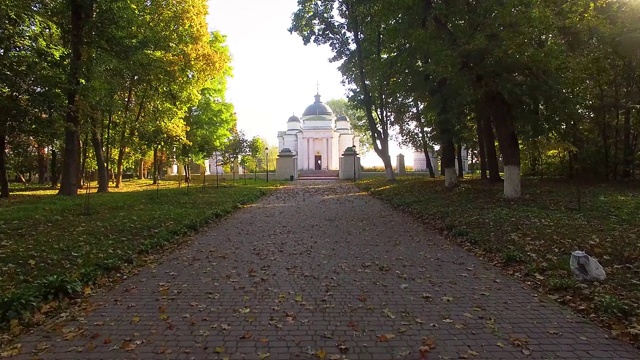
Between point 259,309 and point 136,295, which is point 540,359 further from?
point 136,295

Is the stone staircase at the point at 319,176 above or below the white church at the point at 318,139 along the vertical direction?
below

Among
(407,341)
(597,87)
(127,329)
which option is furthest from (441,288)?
(597,87)

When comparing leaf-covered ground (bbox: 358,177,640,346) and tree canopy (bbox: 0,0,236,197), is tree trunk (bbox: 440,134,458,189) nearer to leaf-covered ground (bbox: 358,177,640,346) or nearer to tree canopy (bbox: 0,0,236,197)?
leaf-covered ground (bbox: 358,177,640,346)

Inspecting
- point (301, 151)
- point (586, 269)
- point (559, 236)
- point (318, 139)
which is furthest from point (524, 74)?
point (301, 151)

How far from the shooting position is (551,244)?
8.23m

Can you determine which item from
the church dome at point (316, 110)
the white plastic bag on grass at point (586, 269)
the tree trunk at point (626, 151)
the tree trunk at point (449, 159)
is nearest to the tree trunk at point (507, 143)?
the tree trunk at point (449, 159)

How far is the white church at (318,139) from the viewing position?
6316cm

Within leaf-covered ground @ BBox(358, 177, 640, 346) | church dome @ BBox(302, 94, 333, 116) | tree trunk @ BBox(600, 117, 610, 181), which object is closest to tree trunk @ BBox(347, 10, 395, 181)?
tree trunk @ BBox(600, 117, 610, 181)

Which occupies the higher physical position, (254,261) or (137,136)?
(137,136)

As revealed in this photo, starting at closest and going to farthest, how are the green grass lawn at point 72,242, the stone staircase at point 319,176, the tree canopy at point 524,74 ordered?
the green grass lawn at point 72,242
the tree canopy at point 524,74
the stone staircase at point 319,176

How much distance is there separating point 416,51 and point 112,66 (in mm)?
11595

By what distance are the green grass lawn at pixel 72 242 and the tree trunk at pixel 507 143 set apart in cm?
886

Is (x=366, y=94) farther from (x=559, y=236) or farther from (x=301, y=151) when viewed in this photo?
(x=301, y=151)

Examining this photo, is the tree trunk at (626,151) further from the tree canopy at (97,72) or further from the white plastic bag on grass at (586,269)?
the tree canopy at (97,72)
